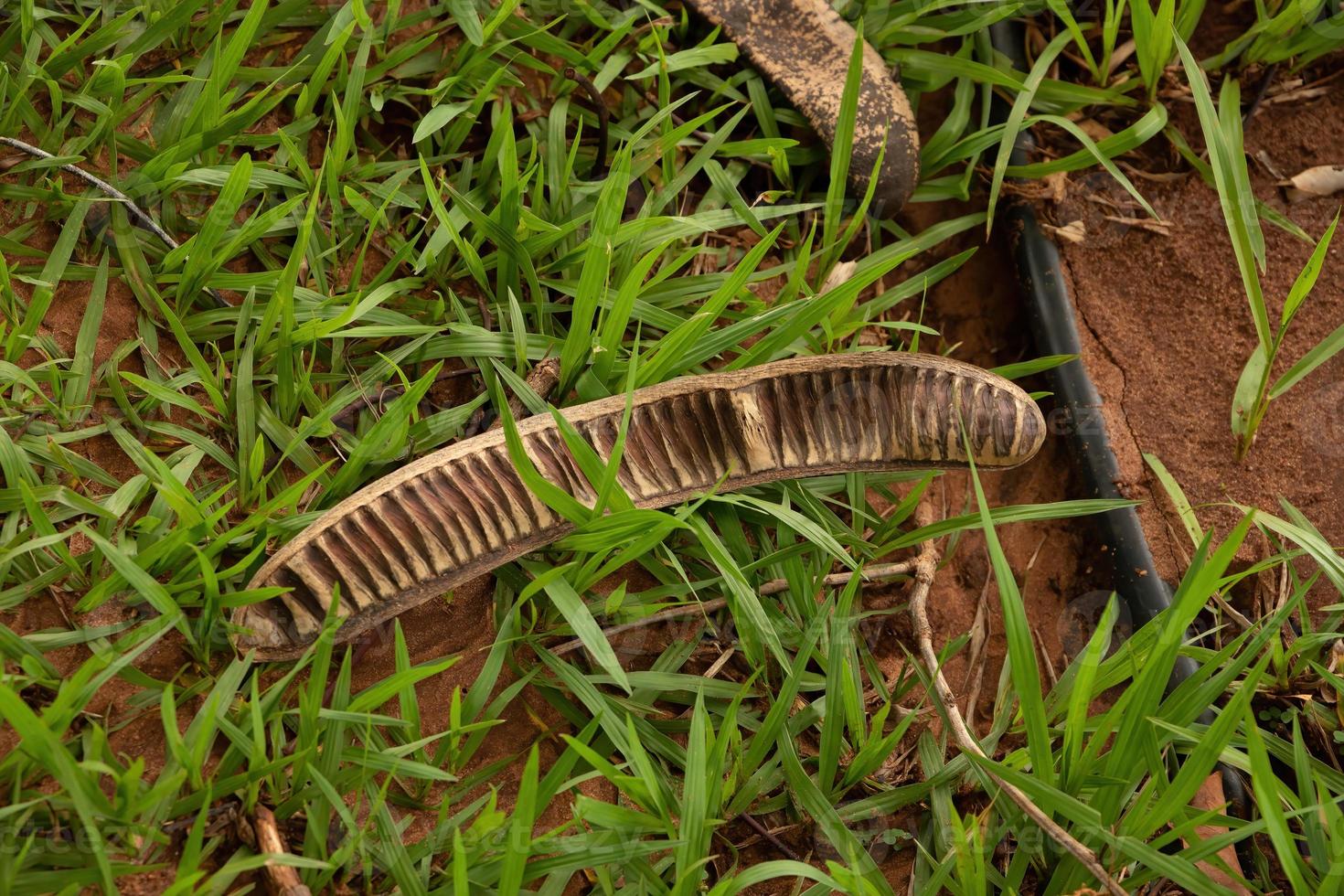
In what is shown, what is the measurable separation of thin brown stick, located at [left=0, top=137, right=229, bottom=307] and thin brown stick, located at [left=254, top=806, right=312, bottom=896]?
0.81 m

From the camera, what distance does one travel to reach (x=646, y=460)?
5.50 ft

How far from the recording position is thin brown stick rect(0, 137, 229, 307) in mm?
1660

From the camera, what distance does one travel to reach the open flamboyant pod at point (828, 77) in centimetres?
204

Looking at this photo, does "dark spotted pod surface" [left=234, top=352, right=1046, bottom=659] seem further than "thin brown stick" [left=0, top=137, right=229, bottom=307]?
No

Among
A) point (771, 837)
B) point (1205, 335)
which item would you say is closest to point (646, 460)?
point (771, 837)

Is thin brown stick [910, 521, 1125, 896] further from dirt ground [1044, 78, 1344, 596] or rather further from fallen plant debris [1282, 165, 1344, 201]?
fallen plant debris [1282, 165, 1344, 201]

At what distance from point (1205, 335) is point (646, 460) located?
1171 millimetres

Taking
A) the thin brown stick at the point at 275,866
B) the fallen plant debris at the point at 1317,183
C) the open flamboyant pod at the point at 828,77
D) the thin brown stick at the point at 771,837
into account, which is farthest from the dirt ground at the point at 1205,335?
the thin brown stick at the point at 275,866

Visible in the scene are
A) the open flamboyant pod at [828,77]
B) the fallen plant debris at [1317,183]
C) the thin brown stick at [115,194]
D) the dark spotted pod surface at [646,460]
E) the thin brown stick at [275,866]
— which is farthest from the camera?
the fallen plant debris at [1317,183]

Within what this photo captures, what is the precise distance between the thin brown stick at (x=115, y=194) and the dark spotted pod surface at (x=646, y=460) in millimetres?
501

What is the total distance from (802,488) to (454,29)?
1062 millimetres

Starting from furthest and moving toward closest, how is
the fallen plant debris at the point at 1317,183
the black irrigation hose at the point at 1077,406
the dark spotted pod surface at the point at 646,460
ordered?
1. the fallen plant debris at the point at 1317,183
2. the black irrigation hose at the point at 1077,406
3. the dark spotted pod surface at the point at 646,460

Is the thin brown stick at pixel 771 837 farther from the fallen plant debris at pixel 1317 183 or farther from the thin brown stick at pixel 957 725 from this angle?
the fallen plant debris at pixel 1317 183

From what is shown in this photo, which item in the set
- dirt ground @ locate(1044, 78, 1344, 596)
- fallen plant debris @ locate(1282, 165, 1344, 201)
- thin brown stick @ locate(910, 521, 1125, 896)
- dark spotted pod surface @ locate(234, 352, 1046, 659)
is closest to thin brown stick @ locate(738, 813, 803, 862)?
thin brown stick @ locate(910, 521, 1125, 896)
